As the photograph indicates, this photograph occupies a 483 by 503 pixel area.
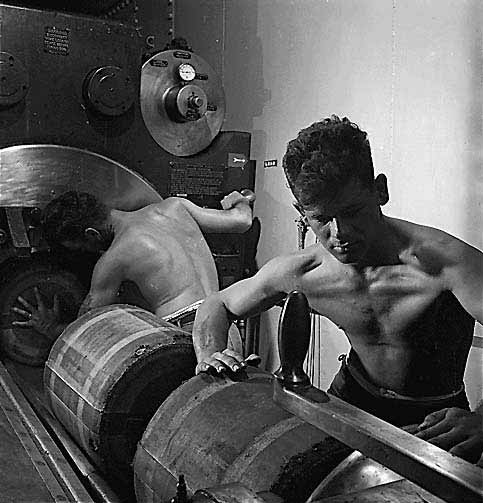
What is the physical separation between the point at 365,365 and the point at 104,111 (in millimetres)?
1746

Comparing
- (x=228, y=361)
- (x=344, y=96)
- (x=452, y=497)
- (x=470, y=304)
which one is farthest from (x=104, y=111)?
(x=452, y=497)

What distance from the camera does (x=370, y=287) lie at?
1.39 metres

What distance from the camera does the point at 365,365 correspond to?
1.50 meters

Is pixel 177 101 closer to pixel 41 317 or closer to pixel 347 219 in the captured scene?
pixel 41 317

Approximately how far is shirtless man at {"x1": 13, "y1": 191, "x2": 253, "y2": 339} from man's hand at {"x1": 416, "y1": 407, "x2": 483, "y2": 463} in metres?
1.59

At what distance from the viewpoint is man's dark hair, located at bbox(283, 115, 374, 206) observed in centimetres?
125

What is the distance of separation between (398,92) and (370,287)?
2.19 feet

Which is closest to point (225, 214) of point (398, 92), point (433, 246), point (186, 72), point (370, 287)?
point (186, 72)

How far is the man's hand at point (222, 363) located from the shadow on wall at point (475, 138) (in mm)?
573

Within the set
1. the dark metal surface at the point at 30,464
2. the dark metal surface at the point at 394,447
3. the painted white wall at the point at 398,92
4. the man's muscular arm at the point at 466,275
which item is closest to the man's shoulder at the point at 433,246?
the man's muscular arm at the point at 466,275

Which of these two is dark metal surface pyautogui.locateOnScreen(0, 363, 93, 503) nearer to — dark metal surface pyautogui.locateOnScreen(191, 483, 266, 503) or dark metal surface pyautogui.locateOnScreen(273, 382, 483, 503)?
dark metal surface pyautogui.locateOnScreen(191, 483, 266, 503)

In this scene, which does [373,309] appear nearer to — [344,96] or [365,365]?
[365,365]

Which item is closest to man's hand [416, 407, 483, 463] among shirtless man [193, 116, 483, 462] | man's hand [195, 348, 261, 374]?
shirtless man [193, 116, 483, 462]

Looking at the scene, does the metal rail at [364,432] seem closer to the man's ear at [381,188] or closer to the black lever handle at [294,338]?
the black lever handle at [294,338]
